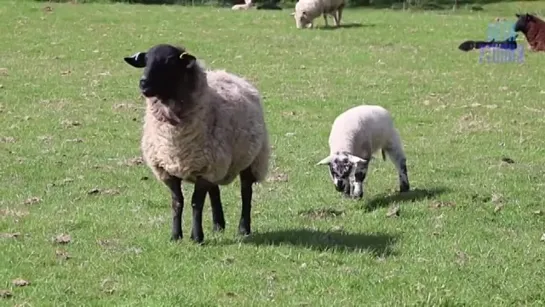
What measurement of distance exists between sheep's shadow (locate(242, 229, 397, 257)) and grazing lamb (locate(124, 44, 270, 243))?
2.27 feet

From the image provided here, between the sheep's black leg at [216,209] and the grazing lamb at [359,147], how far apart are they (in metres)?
2.02

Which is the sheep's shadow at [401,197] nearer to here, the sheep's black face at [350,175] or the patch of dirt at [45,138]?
the sheep's black face at [350,175]

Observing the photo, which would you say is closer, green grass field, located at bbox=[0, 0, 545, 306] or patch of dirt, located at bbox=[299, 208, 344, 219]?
green grass field, located at bbox=[0, 0, 545, 306]

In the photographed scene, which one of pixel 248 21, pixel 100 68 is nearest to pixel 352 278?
pixel 100 68

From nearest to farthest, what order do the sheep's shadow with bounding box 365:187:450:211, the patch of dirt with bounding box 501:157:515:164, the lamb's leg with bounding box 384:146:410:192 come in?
the sheep's shadow with bounding box 365:187:450:211 < the lamb's leg with bounding box 384:146:410:192 < the patch of dirt with bounding box 501:157:515:164

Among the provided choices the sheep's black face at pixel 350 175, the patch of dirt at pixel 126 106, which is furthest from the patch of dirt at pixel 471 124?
the patch of dirt at pixel 126 106

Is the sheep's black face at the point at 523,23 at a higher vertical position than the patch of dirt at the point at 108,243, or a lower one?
lower

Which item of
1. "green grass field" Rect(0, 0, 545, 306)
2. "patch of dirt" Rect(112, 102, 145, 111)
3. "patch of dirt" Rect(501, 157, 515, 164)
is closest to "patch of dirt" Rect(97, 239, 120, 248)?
"green grass field" Rect(0, 0, 545, 306)

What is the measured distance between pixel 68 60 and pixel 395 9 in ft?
67.6

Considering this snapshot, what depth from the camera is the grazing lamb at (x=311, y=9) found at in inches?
1230

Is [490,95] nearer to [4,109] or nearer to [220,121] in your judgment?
[4,109]

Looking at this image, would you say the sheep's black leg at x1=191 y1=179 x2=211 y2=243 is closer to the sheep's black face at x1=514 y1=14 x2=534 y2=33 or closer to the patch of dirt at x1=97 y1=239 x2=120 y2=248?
the patch of dirt at x1=97 y1=239 x2=120 y2=248

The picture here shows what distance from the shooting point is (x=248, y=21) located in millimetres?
32562

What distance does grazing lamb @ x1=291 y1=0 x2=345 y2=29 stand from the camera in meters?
31.2
